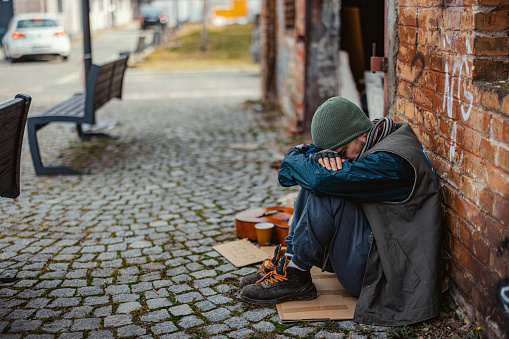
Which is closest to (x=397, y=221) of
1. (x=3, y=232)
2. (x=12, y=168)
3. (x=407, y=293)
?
(x=407, y=293)

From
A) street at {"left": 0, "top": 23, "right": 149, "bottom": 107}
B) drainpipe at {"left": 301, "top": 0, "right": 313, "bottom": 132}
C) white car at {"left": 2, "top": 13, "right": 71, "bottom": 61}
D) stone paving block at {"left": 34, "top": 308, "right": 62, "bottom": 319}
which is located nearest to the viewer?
stone paving block at {"left": 34, "top": 308, "right": 62, "bottom": 319}

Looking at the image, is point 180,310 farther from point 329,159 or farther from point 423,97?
point 423,97

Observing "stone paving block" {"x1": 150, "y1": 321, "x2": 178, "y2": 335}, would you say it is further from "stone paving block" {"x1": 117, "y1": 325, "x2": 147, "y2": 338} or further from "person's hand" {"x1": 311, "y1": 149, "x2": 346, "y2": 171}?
"person's hand" {"x1": 311, "y1": 149, "x2": 346, "y2": 171}

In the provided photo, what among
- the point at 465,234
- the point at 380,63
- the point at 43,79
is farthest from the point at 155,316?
the point at 43,79

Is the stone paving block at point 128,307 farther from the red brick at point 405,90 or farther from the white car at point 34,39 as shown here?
the white car at point 34,39

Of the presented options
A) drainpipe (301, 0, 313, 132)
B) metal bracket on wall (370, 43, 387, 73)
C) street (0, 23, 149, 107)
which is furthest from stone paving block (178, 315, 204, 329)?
street (0, 23, 149, 107)

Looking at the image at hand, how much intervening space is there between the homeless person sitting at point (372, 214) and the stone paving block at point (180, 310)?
→ 0.68 meters

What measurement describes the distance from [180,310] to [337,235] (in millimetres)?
968

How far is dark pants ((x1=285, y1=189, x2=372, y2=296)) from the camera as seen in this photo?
9.97ft

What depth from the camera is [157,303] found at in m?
3.36

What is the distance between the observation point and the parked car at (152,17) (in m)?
42.6

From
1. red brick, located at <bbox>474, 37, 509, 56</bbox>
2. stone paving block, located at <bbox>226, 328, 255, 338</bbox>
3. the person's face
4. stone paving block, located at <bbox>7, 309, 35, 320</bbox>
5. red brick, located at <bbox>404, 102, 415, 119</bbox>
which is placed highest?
red brick, located at <bbox>474, 37, 509, 56</bbox>

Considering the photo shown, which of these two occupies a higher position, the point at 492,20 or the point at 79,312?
the point at 492,20

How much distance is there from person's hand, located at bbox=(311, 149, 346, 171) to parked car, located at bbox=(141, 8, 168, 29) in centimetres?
4041
